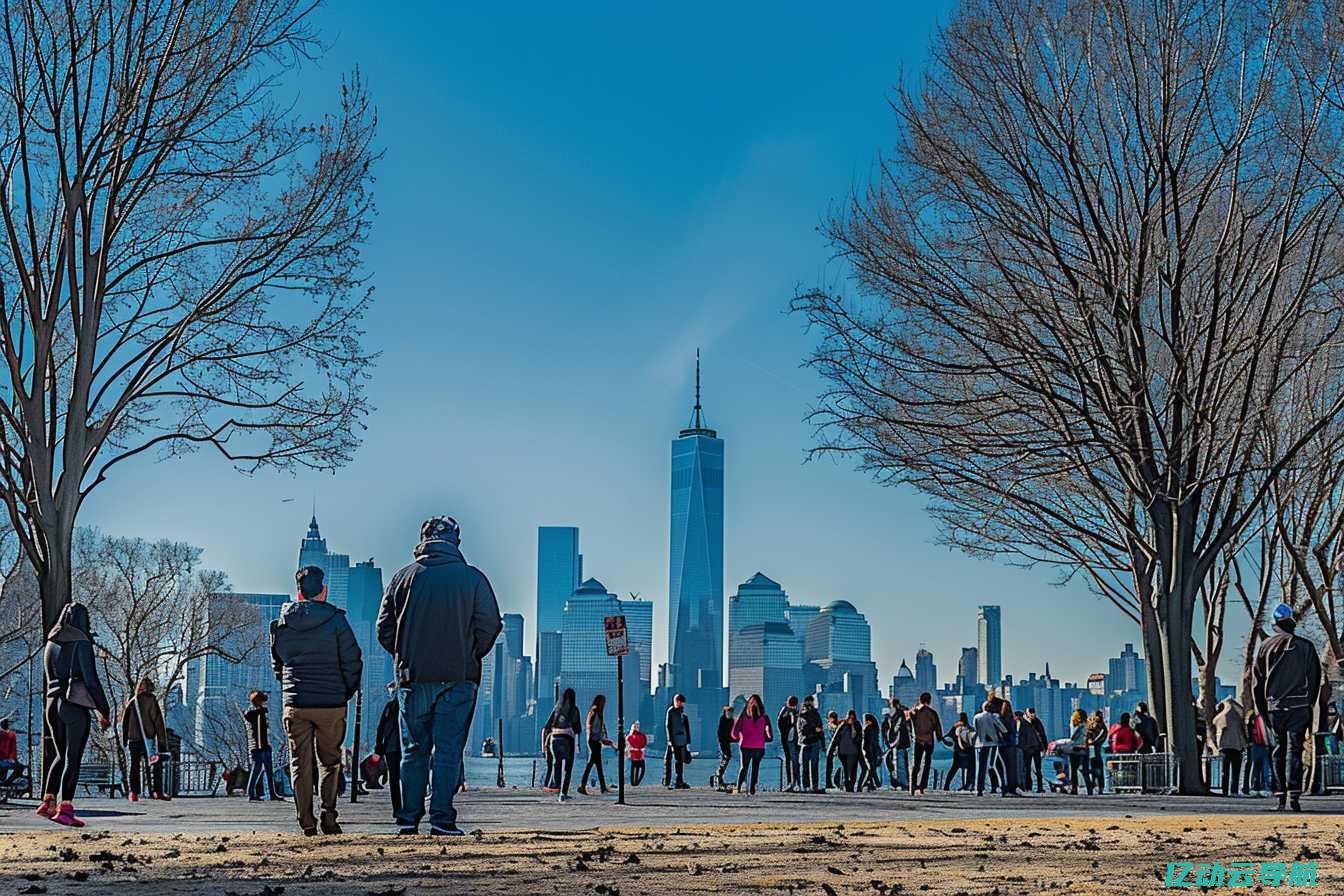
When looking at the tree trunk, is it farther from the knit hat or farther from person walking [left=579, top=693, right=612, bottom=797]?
the knit hat

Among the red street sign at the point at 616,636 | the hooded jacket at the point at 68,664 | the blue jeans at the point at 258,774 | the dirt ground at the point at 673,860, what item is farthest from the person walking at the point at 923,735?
the hooded jacket at the point at 68,664

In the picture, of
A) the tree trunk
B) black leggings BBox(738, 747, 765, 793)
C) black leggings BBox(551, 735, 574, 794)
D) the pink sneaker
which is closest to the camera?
the pink sneaker

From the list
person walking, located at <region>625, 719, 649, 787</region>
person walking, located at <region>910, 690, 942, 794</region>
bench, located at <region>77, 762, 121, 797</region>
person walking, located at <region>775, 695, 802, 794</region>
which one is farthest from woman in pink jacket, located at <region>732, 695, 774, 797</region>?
bench, located at <region>77, 762, 121, 797</region>

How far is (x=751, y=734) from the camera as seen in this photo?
28.8 m

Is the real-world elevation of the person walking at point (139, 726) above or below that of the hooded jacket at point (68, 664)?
below

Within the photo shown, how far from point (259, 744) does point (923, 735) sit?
11884 millimetres

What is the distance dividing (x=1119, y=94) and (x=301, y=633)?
14656 mm

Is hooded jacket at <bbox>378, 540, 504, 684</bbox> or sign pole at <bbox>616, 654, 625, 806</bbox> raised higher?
hooded jacket at <bbox>378, 540, 504, 684</bbox>

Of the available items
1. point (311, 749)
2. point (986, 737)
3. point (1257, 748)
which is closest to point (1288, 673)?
point (311, 749)

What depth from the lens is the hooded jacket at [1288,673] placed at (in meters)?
16.1

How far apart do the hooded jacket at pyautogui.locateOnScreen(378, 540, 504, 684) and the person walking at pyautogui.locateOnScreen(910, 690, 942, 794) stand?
17.6m

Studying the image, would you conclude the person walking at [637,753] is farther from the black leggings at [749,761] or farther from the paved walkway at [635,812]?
the paved walkway at [635,812]

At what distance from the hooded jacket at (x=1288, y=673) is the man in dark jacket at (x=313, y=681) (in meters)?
9.59

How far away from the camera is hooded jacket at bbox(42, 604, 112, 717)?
14070 mm
